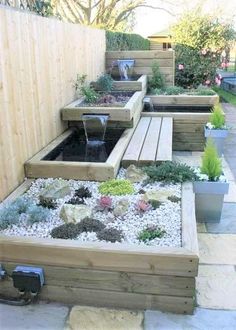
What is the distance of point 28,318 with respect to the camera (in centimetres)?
191

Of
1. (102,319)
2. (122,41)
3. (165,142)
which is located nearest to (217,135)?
(165,142)

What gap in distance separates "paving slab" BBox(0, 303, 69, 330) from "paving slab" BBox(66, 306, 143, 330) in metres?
0.06

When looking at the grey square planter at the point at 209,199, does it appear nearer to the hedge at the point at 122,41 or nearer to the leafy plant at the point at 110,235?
the leafy plant at the point at 110,235

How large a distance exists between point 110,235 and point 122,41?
23.1ft

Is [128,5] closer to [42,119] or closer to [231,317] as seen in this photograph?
[42,119]

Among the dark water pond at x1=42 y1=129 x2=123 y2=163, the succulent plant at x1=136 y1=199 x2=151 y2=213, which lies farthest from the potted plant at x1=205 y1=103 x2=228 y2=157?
the succulent plant at x1=136 y1=199 x2=151 y2=213

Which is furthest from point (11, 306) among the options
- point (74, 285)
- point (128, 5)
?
point (128, 5)

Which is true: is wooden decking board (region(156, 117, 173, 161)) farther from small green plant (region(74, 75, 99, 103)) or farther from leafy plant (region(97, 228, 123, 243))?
leafy plant (region(97, 228, 123, 243))

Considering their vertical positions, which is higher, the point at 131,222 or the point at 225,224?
the point at 131,222

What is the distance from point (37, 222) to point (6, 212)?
211 mm

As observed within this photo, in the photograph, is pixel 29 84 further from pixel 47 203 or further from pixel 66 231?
pixel 66 231

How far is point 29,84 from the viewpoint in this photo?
2977 mm

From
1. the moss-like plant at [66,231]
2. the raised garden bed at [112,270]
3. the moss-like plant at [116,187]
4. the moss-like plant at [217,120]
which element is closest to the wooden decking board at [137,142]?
the moss-like plant at [116,187]

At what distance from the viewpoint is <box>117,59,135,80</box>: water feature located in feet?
20.8
